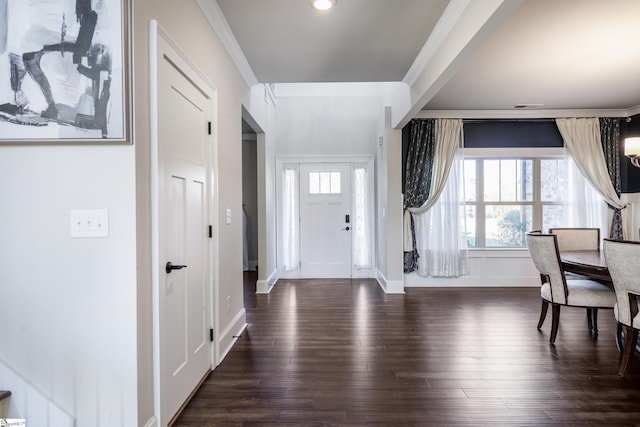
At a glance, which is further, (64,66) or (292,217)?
(292,217)

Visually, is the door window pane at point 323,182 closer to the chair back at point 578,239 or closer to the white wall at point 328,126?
the white wall at point 328,126

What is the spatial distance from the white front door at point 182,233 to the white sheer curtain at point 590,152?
17.0 ft

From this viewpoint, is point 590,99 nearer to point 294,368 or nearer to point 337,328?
point 337,328

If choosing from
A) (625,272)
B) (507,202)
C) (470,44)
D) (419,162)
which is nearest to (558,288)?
(625,272)

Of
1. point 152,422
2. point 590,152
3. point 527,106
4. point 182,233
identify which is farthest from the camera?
point 590,152

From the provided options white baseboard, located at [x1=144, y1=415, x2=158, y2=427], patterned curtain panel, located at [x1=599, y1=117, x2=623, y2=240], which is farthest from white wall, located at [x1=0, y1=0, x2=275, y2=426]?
patterned curtain panel, located at [x1=599, y1=117, x2=623, y2=240]

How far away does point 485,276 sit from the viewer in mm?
5301

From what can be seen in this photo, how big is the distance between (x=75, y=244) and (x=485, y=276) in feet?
17.3

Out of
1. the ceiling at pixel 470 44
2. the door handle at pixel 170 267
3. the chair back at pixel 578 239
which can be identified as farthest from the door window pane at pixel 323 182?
the door handle at pixel 170 267

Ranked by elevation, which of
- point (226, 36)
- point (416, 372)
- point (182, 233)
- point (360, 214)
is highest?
point (226, 36)

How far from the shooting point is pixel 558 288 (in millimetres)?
3084

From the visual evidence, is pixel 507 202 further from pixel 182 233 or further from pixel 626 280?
pixel 182 233

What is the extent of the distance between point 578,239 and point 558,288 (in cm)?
137

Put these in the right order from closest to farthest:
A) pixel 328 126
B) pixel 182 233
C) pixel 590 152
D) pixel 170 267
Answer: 1. pixel 170 267
2. pixel 182 233
3. pixel 590 152
4. pixel 328 126
